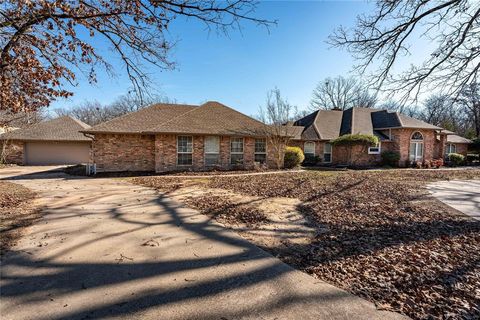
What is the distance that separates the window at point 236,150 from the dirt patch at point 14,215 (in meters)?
10.7

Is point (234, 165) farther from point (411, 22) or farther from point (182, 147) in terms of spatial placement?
point (411, 22)

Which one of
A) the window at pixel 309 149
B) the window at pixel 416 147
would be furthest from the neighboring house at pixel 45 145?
the window at pixel 416 147

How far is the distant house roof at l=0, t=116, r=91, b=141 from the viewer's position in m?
22.0

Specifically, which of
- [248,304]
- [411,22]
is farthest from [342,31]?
[248,304]

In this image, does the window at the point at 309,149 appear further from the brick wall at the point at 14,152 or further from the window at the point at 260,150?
the brick wall at the point at 14,152

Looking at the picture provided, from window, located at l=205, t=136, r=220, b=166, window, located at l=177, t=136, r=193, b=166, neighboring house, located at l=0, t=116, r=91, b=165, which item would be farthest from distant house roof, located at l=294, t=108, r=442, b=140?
neighboring house, located at l=0, t=116, r=91, b=165

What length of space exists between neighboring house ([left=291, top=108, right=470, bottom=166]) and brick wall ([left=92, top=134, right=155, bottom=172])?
11588 millimetres

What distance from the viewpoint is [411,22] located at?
708 cm

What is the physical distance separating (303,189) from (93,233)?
7169mm

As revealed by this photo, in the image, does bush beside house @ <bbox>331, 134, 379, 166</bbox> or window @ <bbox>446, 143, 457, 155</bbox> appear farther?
window @ <bbox>446, 143, 457, 155</bbox>

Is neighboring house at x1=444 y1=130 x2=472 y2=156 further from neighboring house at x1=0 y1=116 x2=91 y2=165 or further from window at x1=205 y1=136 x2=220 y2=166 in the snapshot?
neighboring house at x1=0 y1=116 x2=91 y2=165

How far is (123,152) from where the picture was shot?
1565 cm

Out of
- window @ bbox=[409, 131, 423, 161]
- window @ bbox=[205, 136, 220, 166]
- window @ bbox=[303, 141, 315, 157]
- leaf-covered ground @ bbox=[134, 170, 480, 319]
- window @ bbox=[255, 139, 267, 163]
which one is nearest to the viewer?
leaf-covered ground @ bbox=[134, 170, 480, 319]

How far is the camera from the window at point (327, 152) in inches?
893
